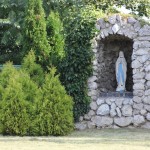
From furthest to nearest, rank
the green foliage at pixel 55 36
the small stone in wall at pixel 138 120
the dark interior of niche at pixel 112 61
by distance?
the dark interior of niche at pixel 112 61 → the green foliage at pixel 55 36 → the small stone in wall at pixel 138 120

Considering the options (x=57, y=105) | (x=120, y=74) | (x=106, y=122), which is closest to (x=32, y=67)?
(x=57, y=105)

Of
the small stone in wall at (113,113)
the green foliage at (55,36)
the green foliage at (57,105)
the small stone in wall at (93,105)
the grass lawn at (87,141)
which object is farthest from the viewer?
the green foliage at (55,36)

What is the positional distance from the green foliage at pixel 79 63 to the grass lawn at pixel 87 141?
34.7 inches

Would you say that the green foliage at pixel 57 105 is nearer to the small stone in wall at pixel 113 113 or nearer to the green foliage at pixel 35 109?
the green foliage at pixel 35 109

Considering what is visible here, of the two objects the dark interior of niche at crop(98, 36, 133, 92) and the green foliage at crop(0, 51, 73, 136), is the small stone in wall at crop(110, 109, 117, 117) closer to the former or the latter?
the dark interior of niche at crop(98, 36, 133, 92)

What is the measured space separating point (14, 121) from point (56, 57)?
228cm

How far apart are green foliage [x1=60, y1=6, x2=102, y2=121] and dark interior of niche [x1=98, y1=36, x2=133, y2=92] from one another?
1086 mm

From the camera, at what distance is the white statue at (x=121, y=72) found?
1081 centimetres

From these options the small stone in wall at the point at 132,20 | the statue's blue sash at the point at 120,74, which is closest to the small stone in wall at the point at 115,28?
the small stone in wall at the point at 132,20

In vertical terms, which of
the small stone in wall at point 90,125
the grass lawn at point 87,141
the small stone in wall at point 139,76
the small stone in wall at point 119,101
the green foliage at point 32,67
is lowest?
the grass lawn at point 87,141

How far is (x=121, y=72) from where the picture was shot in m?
10.8

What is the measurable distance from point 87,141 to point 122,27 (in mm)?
3277

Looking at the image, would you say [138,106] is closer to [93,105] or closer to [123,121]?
[123,121]

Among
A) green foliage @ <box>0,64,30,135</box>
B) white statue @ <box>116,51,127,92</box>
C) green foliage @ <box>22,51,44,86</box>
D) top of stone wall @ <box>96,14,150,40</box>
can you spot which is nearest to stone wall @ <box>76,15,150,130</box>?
top of stone wall @ <box>96,14,150,40</box>
